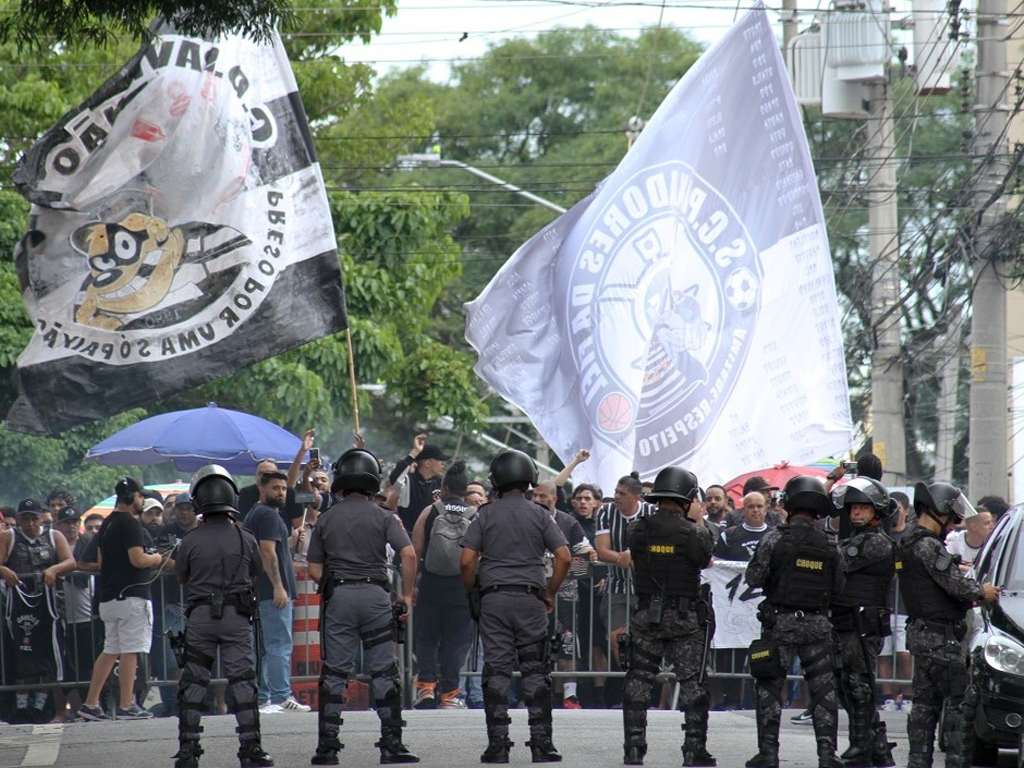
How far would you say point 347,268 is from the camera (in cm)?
2508

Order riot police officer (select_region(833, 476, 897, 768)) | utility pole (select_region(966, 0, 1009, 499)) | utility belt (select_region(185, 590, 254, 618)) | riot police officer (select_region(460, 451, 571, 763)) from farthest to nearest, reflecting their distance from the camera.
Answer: utility pole (select_region(966, 0, 1009, 499)) < riot police officer (select_region(460, 451, 571, 763)) < riot police officer (select_region(833, 476, 897, 768)) < utility belt (select_region(185, 590, 254, 618))

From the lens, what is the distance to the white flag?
14.8 metres

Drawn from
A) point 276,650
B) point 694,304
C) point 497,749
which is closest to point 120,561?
point 276,650

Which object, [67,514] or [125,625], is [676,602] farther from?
[67,514]

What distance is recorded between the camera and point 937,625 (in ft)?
33.0

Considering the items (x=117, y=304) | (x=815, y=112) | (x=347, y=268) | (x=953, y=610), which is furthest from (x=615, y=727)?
(x=815, y=112)

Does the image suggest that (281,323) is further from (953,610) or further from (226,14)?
(953,610)

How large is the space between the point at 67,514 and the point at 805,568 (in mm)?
8587

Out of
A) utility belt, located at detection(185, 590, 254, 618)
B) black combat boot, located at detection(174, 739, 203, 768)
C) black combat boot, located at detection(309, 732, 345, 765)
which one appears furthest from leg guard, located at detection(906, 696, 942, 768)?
black combat boot, located at detection(174, 739, 203, 768)

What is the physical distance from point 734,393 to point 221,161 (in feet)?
14.9

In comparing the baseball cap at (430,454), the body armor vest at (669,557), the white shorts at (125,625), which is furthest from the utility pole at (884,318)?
the body armor vest at (669,557)

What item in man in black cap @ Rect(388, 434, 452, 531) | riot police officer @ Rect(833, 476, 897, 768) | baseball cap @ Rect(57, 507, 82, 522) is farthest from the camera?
baseball cap @ Rect(57, 507, 82, 522)

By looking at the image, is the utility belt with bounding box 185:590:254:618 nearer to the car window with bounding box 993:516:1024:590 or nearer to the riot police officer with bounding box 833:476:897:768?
the riot police officer with bounding box 833:476:897:768

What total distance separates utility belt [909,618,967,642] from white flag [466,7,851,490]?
14.2 feet
